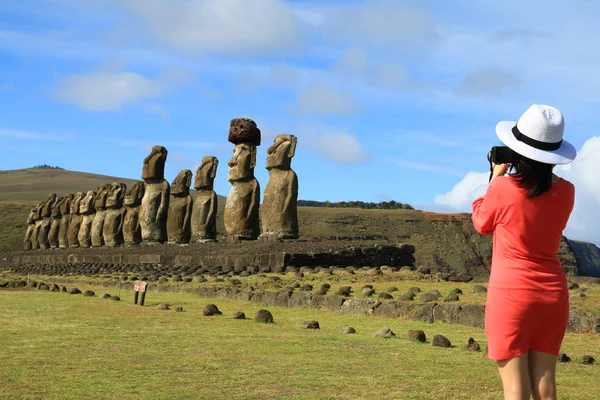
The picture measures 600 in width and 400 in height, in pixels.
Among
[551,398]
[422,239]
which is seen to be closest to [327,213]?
[422,239]

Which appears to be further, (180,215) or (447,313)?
(180,215)

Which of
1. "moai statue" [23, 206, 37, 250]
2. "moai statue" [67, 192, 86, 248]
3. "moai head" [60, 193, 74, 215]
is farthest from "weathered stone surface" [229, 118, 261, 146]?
"moai statue" [23, 206, 37, 250]

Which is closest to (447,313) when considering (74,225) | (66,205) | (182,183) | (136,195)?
(182,183)

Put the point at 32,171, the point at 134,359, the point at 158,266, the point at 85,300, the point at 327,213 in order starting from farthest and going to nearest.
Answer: the point at 32,171, the point at 327,213, the point at 158,266, the point at 85,300, the point at 134,359

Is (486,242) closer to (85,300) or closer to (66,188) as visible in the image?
(85,300)

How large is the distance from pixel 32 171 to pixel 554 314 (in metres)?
127

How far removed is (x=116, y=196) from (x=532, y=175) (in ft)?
110

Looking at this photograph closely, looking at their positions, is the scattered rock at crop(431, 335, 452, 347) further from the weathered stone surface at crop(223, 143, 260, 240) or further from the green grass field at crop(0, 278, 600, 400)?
the weathered stone surface at crop(223, 143, 260, 240)

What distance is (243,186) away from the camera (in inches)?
981

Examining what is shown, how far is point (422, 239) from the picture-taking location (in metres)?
42.8

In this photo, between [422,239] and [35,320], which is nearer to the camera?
[35,320]

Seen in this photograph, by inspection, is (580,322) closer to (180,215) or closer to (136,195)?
(180,215)

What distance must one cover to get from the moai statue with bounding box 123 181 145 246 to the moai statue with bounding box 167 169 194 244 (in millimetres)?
3643

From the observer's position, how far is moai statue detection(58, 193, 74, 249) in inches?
1672
